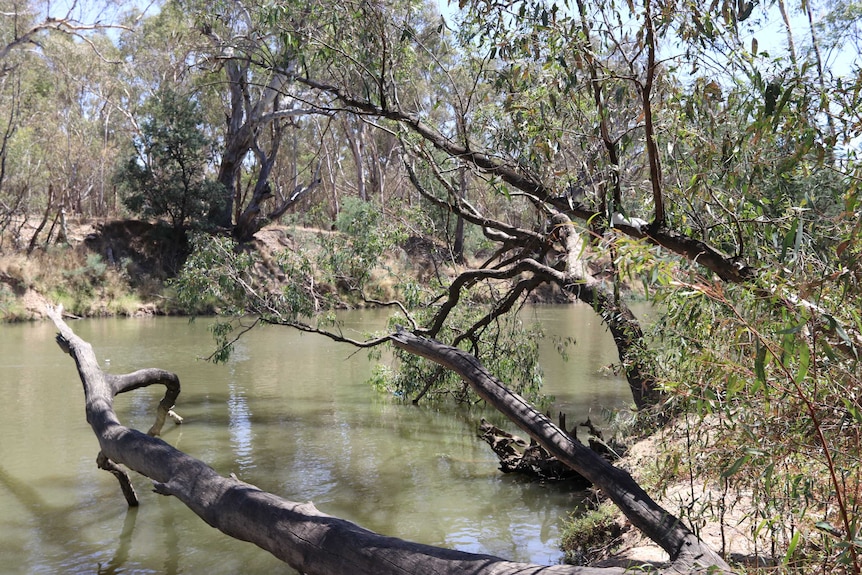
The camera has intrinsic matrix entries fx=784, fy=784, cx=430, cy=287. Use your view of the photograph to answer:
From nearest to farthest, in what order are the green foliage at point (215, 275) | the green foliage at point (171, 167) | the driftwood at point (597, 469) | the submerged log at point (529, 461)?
the driftwood at point (597, 469) → the submerged log at point (529, 461) → the green foliage at point (215, 275) → the green foliage at point (171, 167)

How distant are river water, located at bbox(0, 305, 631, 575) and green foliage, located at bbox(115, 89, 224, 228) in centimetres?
1025

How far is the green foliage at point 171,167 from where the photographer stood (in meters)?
24.2

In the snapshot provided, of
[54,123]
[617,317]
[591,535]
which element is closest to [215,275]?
[617,317]

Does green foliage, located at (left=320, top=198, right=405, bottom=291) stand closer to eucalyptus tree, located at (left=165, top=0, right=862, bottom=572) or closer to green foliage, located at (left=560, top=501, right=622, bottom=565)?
eucalyptus tree, located at (left=165, top=0, right=862, bottom=572)

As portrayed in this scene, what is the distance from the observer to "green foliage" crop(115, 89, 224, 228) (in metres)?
24.2

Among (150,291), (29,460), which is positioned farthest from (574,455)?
(150,291)

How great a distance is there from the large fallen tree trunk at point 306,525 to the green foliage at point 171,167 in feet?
68.2

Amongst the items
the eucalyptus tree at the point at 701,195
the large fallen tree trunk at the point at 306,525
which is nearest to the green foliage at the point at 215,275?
the eucalyptus tree at the point at 701,195

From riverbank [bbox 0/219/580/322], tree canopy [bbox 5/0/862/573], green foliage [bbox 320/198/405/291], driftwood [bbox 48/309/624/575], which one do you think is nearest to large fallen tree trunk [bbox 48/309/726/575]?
driftwood [bbox 48/309/624/575]

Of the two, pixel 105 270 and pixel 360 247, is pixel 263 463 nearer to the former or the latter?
A: pixel 360 247

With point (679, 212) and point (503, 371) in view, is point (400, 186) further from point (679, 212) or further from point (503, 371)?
point (679, 212)

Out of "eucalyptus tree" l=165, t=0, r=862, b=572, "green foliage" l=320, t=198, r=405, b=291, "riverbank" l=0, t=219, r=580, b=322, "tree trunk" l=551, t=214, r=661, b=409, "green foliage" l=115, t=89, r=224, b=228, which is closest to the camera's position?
"eucalyptus tree" l=165, t=0, r=862, b=572

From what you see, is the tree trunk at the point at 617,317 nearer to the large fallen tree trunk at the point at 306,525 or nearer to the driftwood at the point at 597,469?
the driftwood at the point at 597,469

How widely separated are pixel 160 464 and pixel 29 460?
4478 millimetres
